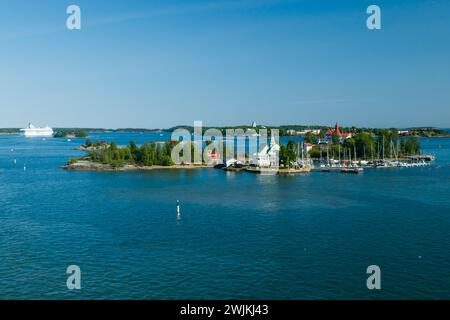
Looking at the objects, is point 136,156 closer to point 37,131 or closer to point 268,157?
point 268,157

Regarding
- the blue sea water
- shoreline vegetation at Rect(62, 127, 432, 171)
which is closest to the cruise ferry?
shoreline vegetation at Rect(62, 127, 432, 171)

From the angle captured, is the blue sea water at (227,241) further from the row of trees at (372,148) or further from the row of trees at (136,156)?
the row of trees at (372,148)

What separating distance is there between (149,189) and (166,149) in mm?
13524

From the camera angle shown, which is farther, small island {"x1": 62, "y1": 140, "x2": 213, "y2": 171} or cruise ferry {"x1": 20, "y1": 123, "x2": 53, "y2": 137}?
cruise ferry {"x1": 20, "y1": 123, "x2": 53, "y2": 137}

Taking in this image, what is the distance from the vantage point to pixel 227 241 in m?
11.7

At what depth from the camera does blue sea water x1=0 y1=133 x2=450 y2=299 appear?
8672mm

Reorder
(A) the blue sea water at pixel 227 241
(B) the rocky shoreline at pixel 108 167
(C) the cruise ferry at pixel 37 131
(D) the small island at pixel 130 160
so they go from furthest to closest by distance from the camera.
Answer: (C) the cruise ferry at pixel 37 131 < (D) the small island at pixel 130 160 < (B) the rocky shoreline at pixel 108 167 < (A) the blue sea water at pixel 227 241

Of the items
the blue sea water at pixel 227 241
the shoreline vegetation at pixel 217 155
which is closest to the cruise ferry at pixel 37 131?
the shoreline vegetation at pixel 217 155

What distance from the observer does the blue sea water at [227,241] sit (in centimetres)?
867

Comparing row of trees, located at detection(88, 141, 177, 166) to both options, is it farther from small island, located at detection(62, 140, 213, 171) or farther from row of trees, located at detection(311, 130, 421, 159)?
row of trees, located at detection(311, 130, 421, 159)

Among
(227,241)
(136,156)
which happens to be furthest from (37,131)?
(227,241)

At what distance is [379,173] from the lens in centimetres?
2889

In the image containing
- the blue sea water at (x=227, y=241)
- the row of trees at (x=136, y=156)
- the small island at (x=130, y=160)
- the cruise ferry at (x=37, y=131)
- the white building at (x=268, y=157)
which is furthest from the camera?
the cruise ferry at (x=37, y=131)
